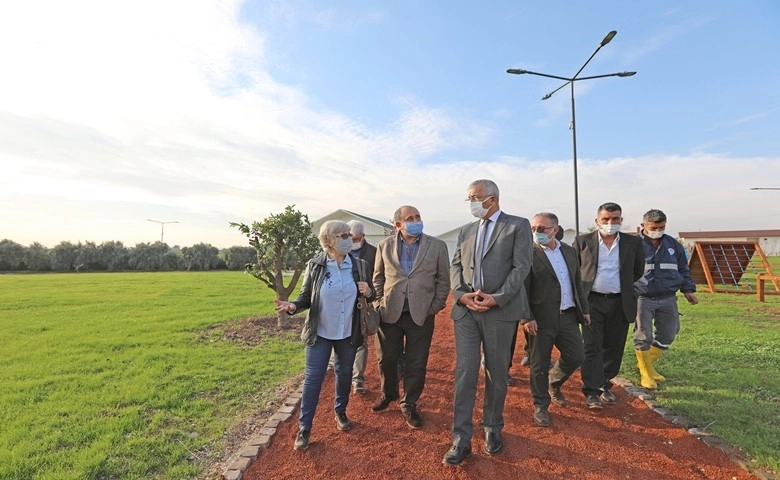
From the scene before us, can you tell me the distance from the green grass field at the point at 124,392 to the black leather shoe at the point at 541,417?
2919mm

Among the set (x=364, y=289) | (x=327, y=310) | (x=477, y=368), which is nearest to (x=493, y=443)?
(x=477, y=368)

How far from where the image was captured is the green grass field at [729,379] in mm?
3609

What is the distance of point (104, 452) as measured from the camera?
3.43 metres

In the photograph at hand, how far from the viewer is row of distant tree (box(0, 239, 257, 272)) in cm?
4059

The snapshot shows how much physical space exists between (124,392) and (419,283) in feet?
12.8

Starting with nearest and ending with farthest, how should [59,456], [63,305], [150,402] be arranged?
[59,456] → [150,402] → [63,305]

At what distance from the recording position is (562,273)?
411cm

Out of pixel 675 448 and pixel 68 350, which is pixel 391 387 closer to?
pixel 675 448

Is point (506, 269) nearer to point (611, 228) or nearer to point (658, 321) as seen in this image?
point (611, 228)

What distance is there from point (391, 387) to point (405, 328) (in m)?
0.73

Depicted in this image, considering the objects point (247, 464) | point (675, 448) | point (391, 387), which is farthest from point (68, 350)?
point (675, 448)

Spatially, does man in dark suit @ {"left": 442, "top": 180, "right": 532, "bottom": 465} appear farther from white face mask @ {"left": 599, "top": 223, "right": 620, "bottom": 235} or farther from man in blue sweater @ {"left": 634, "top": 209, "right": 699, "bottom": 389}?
man in blue sweater @ {"left": 634, "top": 209, "right": 699, "bottom": 389}

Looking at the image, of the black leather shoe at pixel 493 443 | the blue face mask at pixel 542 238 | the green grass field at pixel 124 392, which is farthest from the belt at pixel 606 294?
the green grass field at pixel 124 392

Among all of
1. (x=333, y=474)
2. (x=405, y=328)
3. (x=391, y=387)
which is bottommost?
(x=333, y=474)
